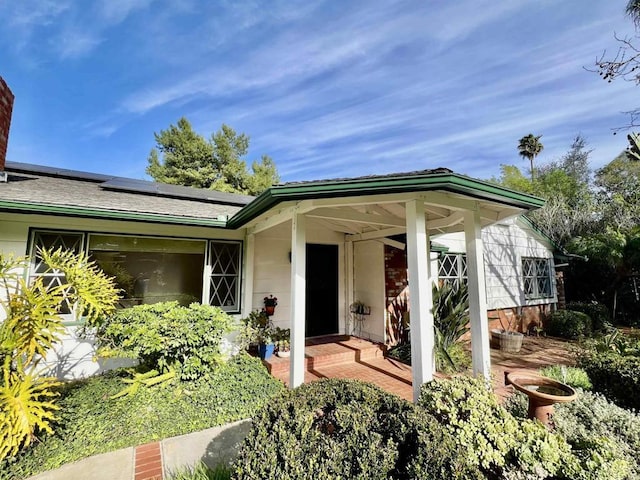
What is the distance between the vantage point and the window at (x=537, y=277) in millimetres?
10000

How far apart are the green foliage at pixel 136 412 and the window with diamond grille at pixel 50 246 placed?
4.84 ft

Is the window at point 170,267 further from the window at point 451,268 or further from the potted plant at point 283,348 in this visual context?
the window at point 451,268

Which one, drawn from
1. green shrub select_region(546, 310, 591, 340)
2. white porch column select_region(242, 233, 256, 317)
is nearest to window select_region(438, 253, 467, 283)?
green shrub select_region(546, 310, 591, 340)

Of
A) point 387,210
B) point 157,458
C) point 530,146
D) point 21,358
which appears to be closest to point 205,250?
point 21,358

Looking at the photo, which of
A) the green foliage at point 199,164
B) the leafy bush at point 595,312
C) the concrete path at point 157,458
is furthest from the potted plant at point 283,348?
the green foliage at point 199,164

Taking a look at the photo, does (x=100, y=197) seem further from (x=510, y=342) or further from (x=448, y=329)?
(x=510, y=342)

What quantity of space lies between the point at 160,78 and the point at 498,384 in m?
12.6

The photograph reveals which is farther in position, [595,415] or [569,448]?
[595,415]

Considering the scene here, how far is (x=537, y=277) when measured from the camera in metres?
10.3

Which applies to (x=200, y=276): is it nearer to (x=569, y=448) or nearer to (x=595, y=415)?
(x=569, y=448)

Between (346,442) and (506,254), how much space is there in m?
9.75

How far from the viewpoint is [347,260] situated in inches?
279

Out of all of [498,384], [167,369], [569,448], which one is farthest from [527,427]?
[167,369]

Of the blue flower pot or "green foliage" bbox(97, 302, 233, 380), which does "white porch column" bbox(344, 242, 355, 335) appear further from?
"green foliage" bbox(97, 302, 233, 380)
